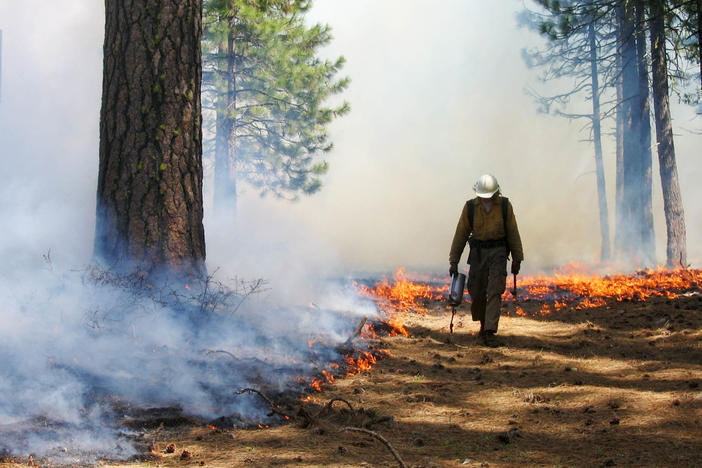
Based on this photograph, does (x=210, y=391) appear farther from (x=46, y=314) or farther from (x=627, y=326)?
(x=627, y=326)

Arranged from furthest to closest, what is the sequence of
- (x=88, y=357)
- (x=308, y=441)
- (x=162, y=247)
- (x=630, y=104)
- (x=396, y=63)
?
(x=396, y=63), (x=630, y=104), (x=162, y=247), (x=88, y=357), (x=308, y=441)

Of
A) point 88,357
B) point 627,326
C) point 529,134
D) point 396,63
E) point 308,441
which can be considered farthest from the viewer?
point 396,63

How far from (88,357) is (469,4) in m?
36.9

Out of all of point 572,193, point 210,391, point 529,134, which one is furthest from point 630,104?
point 210,391

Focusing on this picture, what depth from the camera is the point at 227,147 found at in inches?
728

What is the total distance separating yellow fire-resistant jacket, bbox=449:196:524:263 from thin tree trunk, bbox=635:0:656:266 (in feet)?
32.9

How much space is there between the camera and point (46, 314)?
570cm

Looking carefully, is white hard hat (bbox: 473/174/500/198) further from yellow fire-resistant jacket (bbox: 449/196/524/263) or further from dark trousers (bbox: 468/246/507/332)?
dark trousers (bbox: 468/246/507/332)

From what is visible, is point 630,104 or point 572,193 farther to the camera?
point 572,193

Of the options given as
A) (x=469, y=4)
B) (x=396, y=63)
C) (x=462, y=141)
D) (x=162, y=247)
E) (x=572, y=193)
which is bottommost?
(x=162, y=247)

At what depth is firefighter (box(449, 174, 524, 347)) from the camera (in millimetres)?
8445

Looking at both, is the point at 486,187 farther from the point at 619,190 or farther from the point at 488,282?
the point at 619,190

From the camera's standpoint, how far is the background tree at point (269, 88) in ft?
58.5

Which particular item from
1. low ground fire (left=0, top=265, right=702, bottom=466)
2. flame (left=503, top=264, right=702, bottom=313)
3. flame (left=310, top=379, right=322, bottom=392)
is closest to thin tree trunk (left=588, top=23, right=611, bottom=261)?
flame (left=503, top=264, right=702, bottom=313)
